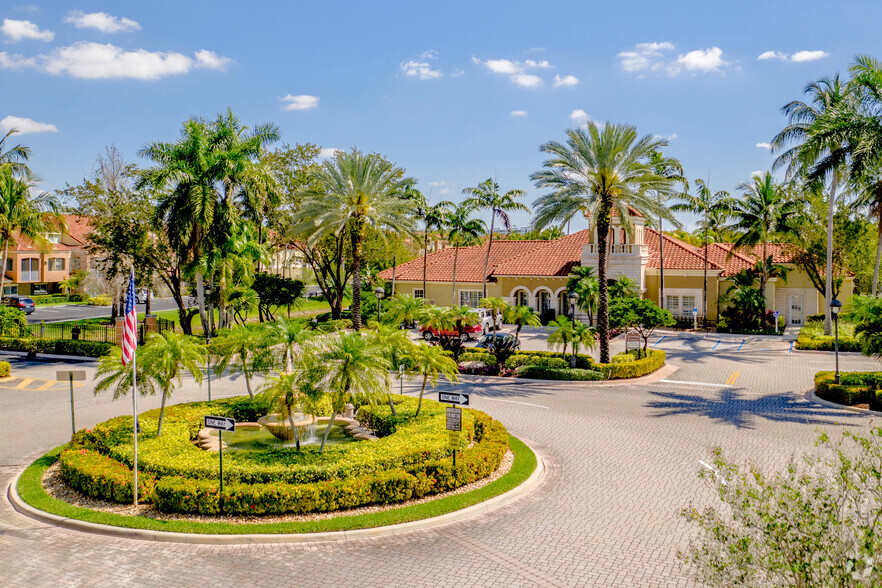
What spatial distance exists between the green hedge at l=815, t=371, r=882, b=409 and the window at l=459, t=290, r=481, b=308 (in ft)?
96.6

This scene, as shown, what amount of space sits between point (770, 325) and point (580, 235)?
15447mm

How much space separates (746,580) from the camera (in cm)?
621

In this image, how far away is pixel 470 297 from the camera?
52594mm

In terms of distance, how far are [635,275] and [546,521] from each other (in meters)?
34.7

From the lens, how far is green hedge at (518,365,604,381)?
27969mm

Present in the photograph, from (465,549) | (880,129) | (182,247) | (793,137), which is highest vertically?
(793,137)

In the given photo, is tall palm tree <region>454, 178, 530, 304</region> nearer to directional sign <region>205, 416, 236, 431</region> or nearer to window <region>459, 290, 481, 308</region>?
window <region>459, 290, 481, 308</region>

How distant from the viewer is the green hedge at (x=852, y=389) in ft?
74.6

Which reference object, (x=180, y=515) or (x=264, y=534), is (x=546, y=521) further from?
(x=180, y=515)

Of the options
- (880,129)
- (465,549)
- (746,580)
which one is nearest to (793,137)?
(880,129)

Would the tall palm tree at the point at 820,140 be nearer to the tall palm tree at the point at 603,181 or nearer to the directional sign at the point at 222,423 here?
the tall palm tree at the point at 603,181

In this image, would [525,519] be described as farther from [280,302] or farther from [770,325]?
[770,325]

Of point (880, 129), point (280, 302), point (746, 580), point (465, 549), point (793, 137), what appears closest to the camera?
point (746, 580)

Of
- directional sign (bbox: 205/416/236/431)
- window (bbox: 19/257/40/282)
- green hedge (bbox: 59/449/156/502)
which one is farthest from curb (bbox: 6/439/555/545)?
window (bbox: 19/257/40/282)
